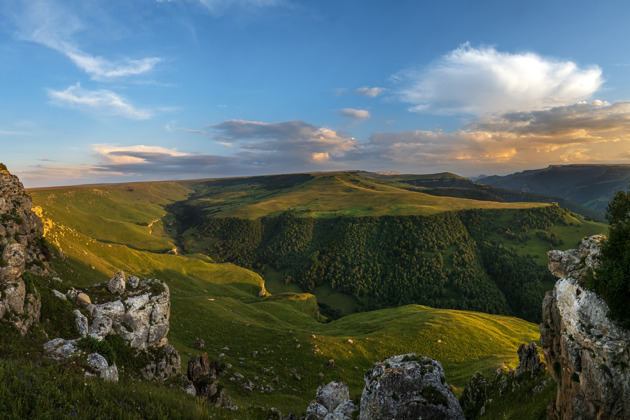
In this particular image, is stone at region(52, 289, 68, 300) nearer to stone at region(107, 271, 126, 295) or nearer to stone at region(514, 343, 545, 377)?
stone at region(107, 271, 126, 295)

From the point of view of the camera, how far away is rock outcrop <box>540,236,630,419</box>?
1555 cm

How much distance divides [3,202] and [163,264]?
393ft

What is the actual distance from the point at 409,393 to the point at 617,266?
1855 centimetres

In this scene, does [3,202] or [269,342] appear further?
[269,342]

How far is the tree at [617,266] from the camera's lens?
16.0 meters

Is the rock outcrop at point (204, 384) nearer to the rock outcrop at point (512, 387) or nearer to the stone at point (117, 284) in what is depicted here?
the stone at point (117, 284)

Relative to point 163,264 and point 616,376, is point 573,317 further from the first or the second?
point 163,264

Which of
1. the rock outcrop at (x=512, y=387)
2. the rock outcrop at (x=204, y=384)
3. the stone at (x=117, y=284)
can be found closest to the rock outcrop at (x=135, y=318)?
the stone at (x=117, y=284)

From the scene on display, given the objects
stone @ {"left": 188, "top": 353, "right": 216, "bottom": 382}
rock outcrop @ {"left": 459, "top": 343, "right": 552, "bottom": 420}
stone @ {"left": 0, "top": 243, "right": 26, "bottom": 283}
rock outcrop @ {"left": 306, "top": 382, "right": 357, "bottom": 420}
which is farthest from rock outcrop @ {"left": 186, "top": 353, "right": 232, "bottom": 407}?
rock outcrop @ {"left": 459, "top": 343, "right": 552, "bottom": 420}

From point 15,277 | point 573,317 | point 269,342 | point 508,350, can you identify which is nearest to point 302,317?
point 269,342

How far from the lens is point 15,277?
27156mm

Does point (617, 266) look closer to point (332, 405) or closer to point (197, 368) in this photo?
point (332, 405)

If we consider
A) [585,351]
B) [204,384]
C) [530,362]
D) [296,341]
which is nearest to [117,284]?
[204,384]

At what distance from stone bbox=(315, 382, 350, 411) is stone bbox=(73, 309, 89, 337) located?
30.6 meters
